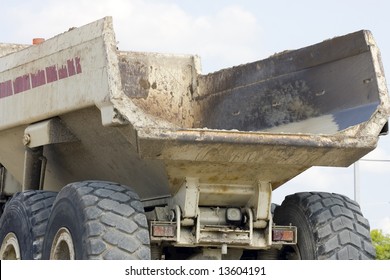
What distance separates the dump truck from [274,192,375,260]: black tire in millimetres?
11

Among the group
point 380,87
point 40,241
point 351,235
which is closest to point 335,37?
point 380,87

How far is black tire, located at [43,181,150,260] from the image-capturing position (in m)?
9.17

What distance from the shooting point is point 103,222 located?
30.4 ft

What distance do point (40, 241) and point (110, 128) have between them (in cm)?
121

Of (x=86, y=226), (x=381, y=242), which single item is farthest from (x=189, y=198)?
(x=381, y=242)

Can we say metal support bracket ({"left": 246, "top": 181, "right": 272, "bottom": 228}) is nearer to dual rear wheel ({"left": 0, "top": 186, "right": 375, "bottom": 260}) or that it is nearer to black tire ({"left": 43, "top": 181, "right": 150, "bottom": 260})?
dual rear wheel ({"left": 0, "top": 186, "right": 375, "bottom": 260})

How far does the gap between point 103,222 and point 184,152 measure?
799mm

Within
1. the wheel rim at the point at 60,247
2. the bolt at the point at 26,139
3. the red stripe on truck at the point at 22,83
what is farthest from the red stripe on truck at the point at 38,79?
the wheel rim at the point at 60,247

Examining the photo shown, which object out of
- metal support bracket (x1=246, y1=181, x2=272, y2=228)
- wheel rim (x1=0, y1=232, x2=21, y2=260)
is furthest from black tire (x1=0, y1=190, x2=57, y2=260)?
metal support bracket (x1=246, y1=181, x2=272, y2=228)

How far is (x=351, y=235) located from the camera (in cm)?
1006

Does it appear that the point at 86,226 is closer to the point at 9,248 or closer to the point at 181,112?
the point at 9,248

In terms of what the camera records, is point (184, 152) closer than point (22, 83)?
Yes
